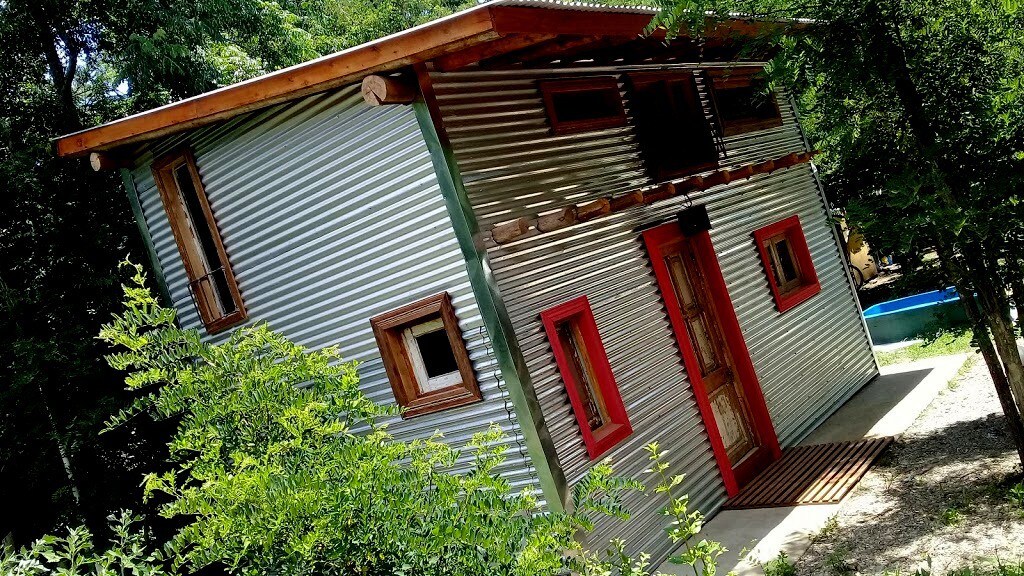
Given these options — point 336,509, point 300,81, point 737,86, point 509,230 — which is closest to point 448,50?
point 300,81

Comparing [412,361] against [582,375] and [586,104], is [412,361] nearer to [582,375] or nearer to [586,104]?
[582,375]

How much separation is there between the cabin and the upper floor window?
0.03 meters

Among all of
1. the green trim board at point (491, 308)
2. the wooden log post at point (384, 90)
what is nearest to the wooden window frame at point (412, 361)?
the green trim board at point (491, 308)

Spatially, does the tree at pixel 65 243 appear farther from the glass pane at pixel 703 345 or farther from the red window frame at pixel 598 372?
the glass pane at pixel 703 345

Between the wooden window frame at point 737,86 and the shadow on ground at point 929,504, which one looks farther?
the wooden window frame at point 737,86

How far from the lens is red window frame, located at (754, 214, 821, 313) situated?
10.1 meters

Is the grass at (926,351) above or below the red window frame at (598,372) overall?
below

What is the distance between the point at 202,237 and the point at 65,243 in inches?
107

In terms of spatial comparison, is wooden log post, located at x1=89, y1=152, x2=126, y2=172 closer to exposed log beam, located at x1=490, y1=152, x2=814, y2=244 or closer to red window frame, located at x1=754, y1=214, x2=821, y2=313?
exposed log beam, located at x1=490, y1=152, x2=814, y2=244

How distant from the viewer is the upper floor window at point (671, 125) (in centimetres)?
884

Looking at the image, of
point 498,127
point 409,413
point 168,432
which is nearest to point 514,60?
point 498,127

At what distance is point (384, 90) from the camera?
629cm

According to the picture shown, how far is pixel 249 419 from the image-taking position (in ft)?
16.7

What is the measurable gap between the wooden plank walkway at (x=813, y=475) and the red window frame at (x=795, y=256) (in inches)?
72.9
